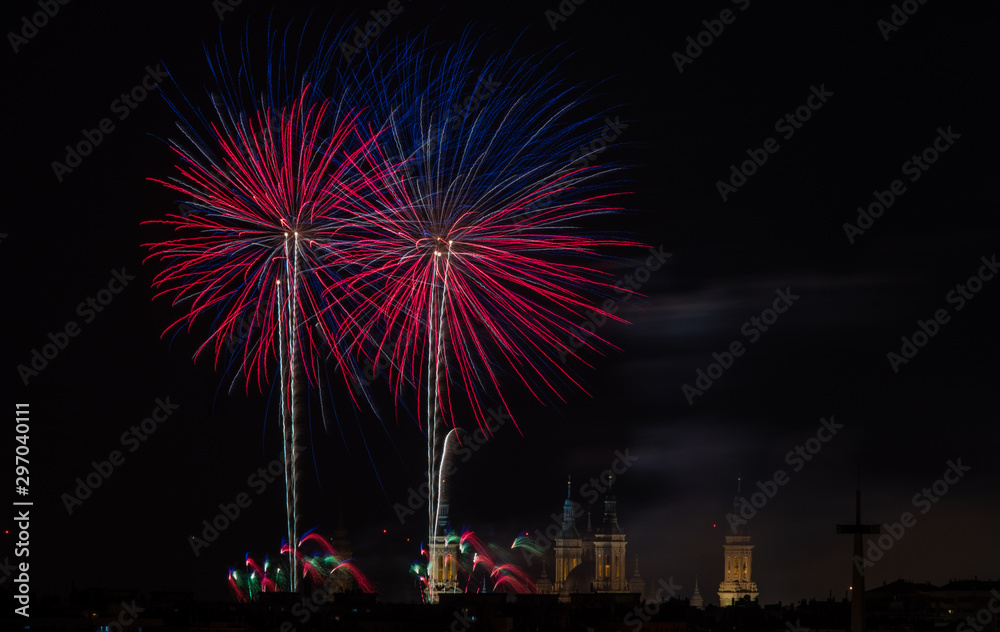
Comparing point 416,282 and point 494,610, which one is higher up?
point 416,282

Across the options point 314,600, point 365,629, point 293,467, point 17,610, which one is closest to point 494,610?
point 314,600

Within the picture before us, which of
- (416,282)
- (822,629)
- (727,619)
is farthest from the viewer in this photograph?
(727,619)

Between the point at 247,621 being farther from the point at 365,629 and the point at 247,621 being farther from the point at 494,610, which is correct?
the point at 494,610

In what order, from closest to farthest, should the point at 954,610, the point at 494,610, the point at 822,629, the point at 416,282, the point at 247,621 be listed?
the point at 416,282 < the point at 247,621 < the point at 822,629 < the point at 494,610 < the point at 954,610

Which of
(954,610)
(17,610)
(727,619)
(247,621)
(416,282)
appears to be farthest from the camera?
(954,610)

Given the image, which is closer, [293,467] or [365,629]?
[293,467]

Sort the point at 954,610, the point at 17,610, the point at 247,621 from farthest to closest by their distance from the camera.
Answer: the point at 954,610 < the point at 247,621 < the point at 17,610

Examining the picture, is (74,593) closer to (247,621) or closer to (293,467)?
(247,621)

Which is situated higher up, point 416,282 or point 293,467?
point 416,282

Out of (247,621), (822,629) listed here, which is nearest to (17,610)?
(247,621)
